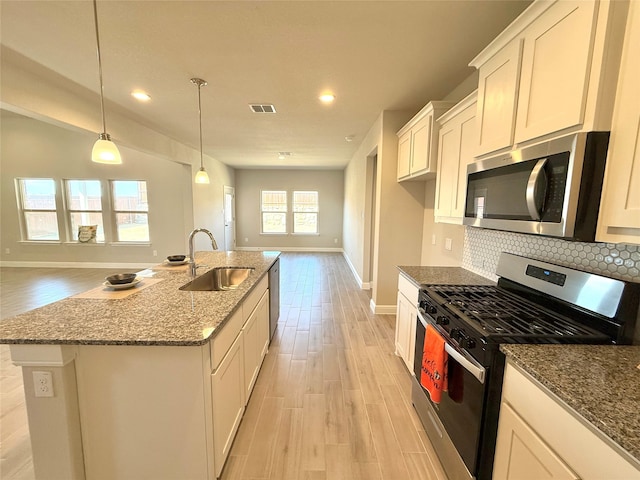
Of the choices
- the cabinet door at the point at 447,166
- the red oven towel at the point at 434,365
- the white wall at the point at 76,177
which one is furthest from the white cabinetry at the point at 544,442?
the white wall at the point at 76,177

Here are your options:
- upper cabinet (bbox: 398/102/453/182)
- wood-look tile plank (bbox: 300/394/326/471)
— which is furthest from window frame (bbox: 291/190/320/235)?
wood-look tile plank (bbox: 300/394/326/471)

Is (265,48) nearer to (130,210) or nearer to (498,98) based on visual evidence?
(498,98)

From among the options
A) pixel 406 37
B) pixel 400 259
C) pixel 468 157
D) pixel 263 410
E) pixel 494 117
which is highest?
pixel 406 37

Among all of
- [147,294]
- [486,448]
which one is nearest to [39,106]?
[147,294]

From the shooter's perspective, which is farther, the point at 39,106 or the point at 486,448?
the point at 39,106

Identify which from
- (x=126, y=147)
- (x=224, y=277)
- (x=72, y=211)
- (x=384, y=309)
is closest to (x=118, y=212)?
(x=72, y=211)

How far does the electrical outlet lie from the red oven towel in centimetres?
198

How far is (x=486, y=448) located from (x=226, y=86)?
11.7ft

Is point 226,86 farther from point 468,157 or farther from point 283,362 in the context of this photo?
point 283,362

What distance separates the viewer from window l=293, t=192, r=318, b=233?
9000 mm

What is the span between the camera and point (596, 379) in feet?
3.04

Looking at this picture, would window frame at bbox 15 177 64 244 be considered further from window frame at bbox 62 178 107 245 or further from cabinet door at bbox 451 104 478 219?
cabinet door at bbox 451 104 478 219

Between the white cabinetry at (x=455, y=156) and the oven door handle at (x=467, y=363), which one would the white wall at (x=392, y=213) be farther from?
the oven door handle at (x=467, y=363)

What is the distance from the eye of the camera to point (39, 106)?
110 inches
